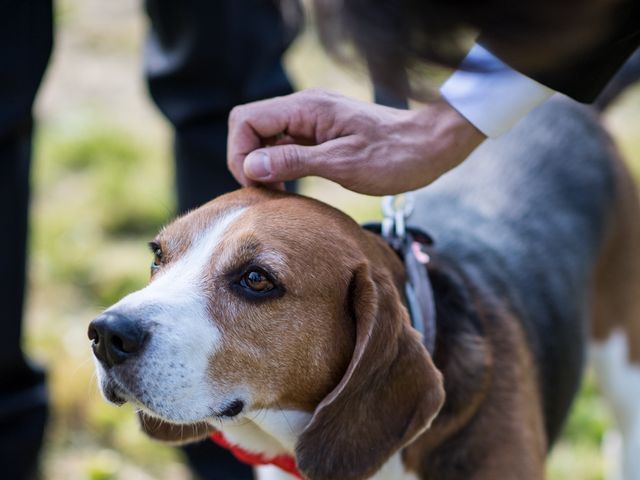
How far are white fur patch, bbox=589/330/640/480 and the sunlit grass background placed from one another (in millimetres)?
159

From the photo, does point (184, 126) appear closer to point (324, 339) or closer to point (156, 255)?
point (156, 255)

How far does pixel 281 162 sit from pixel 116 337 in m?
0.70

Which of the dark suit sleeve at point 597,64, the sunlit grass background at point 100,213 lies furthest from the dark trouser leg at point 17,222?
the dark suit sleeve at point 597,64

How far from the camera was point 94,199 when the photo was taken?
6.58 metres

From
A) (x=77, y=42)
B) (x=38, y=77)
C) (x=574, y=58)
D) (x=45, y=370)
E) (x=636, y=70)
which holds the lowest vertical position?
(x=77, y=42)

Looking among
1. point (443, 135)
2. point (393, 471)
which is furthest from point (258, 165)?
point (393, 471)

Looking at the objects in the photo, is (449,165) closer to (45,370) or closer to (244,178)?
(244,178)

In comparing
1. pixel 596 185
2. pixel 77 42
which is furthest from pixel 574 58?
pixel 77 42

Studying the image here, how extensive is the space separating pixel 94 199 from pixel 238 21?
8.43 ft

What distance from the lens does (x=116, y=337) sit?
8.96ft

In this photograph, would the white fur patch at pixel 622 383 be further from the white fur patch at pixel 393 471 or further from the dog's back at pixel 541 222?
the white fur patch at pixel 393 471

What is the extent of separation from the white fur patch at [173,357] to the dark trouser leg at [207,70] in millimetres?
1666

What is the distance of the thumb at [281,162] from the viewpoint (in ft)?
9.67

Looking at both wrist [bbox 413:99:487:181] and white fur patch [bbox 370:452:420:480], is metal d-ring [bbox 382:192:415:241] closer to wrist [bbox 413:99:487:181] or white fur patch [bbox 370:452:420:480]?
wrist [bbox 413:99:487:181]
